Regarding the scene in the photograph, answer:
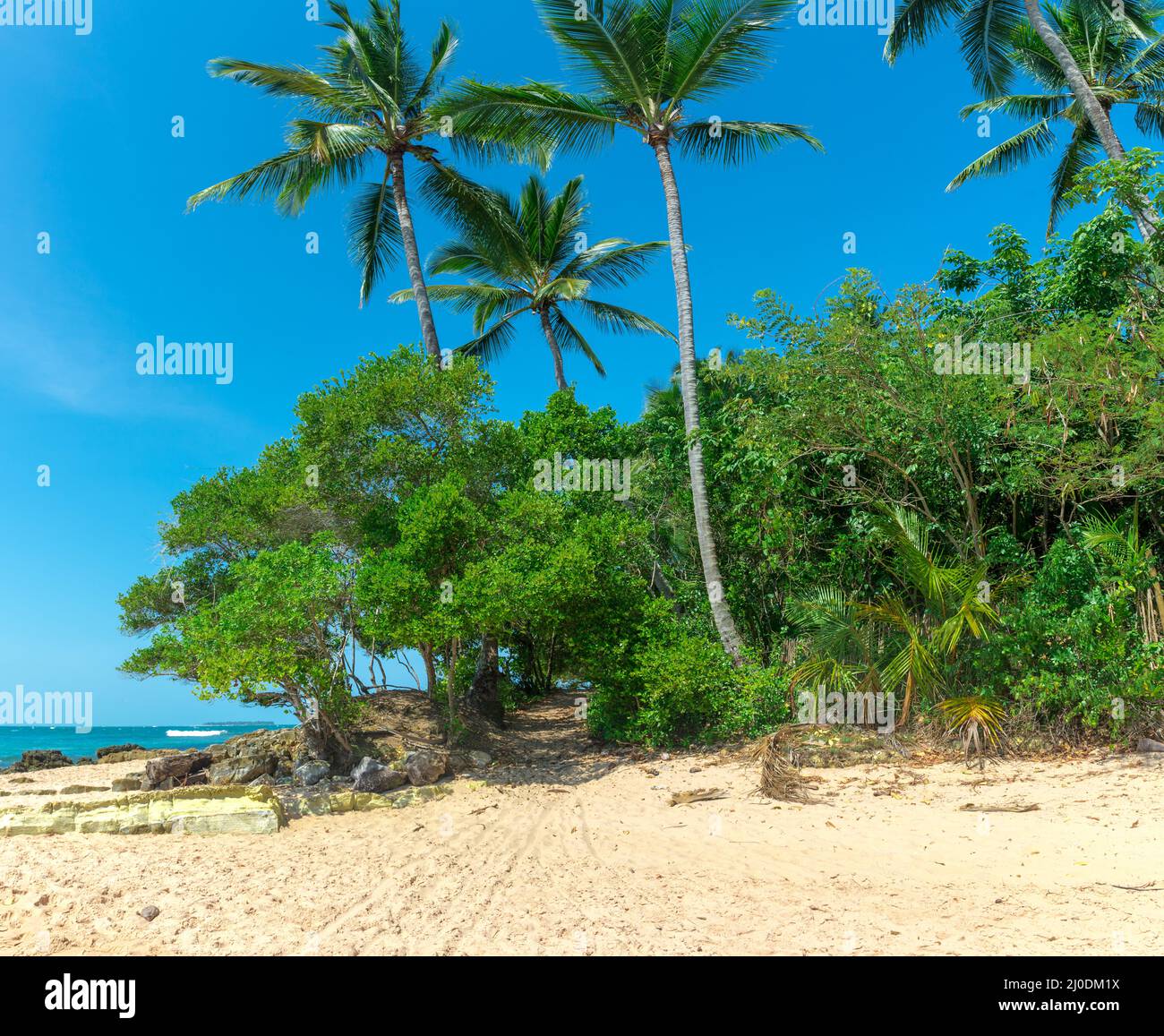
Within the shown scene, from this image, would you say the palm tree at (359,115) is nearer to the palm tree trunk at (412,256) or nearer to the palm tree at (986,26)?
the palm tree trunk at (412,256)

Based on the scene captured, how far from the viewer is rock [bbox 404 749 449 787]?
10562 millimetres

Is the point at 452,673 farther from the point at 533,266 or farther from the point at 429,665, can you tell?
the point at 533,266

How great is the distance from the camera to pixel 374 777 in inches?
404

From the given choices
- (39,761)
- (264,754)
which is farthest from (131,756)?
(264,754)

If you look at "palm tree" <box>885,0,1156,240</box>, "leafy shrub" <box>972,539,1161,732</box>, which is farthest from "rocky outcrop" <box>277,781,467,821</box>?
"palm tree" <box>885,0,1156,240</box>

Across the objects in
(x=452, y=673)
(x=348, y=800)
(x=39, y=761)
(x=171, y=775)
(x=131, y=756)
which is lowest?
(x=39, y=761)

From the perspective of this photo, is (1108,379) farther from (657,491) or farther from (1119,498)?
(657,491)

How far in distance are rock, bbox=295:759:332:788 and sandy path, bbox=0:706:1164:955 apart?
6.88ft

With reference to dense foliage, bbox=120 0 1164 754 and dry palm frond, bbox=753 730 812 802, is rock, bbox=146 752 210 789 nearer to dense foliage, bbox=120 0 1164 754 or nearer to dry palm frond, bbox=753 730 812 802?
dense foliage, bbox=120 0 1164 754

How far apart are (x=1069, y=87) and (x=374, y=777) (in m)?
22.0

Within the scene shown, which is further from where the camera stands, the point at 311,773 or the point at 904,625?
the point at 311,773

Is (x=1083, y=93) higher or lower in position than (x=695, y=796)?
higher

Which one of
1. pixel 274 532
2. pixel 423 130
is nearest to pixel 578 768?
pixel 274 532

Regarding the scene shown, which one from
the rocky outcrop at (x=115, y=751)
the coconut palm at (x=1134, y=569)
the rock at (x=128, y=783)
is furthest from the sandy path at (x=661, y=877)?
the rocky outcrop at (x=115, y=751)
